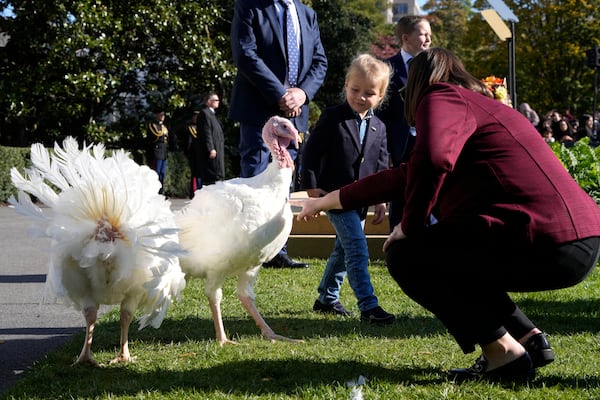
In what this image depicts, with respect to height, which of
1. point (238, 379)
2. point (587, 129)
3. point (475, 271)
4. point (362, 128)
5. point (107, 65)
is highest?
point (107, 65)

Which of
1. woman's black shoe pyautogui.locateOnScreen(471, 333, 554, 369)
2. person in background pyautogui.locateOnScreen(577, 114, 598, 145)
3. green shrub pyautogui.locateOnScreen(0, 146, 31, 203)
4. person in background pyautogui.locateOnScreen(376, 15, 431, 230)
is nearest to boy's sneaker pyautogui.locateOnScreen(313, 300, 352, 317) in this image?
person in background pyautogui.locateOnScreen(376, 15, 431, 230)

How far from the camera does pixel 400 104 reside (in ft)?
21.9

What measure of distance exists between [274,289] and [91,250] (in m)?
2.74

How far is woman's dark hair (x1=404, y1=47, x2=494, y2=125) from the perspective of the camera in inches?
147

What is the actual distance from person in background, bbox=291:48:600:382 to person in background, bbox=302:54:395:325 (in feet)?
5.16

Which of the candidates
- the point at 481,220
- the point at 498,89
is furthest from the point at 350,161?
the point at 498,89

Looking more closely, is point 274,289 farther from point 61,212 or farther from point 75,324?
point 61,212

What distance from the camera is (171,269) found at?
4285 mm

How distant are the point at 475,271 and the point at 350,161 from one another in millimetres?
2142

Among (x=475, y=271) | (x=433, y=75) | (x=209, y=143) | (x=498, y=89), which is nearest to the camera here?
(x=475, y=271)

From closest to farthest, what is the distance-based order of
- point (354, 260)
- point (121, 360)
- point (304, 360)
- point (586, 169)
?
1. point (304, 360)
2. point (121, 360)
3. point (354, 260)
4. point (586, 169)

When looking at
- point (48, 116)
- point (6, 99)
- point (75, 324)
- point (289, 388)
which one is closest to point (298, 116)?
point (75, 324)

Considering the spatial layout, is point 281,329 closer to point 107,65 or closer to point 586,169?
point 586,169

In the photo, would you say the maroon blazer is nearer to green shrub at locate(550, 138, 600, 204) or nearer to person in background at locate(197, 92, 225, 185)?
green shrub at locate(550, 138, 600, 204)
